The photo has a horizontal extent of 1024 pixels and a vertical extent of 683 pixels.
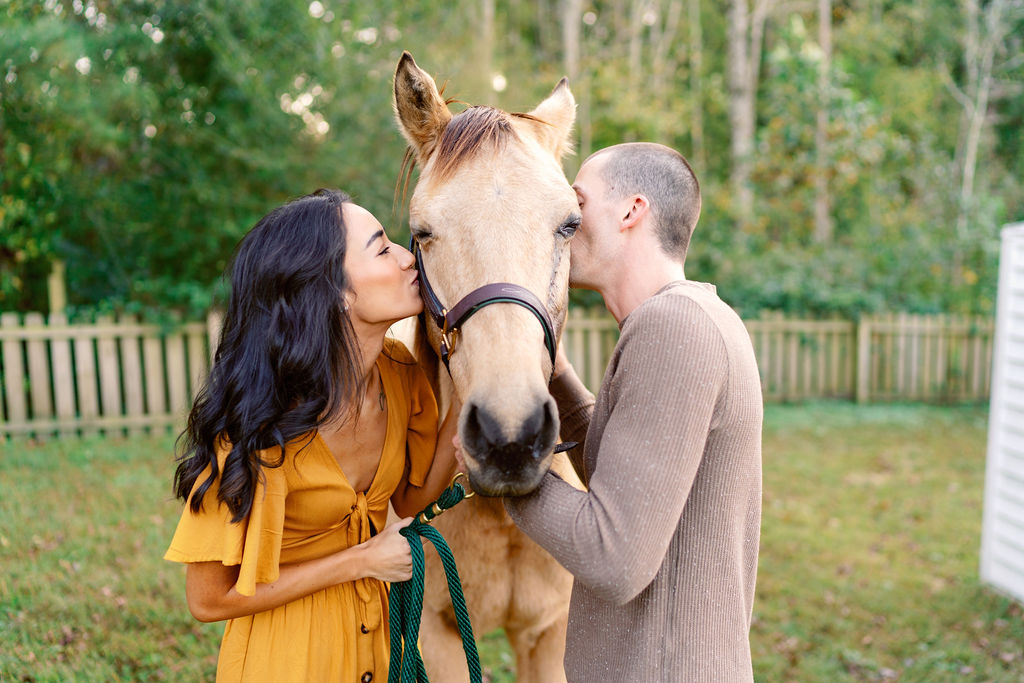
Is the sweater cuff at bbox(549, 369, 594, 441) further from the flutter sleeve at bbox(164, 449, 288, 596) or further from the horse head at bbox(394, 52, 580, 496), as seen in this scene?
the flutter sleeve at bbox(164, 449, 288, 596)

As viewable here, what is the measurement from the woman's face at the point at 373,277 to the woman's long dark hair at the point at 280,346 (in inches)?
1.1

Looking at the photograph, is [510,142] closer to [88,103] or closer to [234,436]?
[234,436]

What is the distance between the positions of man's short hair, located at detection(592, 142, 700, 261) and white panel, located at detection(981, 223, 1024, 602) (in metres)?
3.91

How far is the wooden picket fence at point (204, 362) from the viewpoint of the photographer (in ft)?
23.2

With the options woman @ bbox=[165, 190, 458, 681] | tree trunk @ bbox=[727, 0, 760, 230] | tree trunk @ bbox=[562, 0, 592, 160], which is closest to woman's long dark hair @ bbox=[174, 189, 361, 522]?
woman @ bbox=[165, 190, 458, 681]

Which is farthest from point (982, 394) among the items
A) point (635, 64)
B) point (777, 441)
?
point (635, 64)

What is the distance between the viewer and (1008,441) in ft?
15.1

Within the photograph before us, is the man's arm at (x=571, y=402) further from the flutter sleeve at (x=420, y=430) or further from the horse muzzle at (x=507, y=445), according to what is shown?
the horse muzzle at (x=507, y=445)

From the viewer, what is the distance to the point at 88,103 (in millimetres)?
6594

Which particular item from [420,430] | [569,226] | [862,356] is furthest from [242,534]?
[862,356]

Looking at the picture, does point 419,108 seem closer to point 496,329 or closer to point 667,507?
point 496,329

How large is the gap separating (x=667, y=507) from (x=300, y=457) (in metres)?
0.91

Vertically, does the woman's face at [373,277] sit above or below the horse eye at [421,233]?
below

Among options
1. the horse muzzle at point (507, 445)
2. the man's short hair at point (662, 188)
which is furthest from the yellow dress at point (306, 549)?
the man's short hair at point (662, 188)
